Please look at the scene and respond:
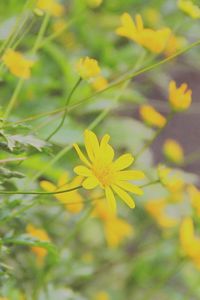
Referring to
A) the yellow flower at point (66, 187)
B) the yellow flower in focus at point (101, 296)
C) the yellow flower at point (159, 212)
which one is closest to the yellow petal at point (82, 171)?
the yellow flower at point (66, 187)

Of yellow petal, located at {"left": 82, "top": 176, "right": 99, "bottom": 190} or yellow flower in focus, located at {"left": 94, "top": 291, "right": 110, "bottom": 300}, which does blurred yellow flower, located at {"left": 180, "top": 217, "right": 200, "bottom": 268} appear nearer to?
yellow flower in focus, located at {"left": 94, "top": 291, "right": 110, "bottom": 300}

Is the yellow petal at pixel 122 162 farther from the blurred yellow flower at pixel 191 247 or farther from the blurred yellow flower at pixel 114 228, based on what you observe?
the blurred yellow flower at pixel 114 228

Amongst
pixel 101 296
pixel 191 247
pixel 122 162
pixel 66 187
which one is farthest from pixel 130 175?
pixel 101 296

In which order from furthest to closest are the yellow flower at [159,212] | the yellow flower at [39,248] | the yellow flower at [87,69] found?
the yellow flower at [159,212]
the yellow flower at [39,248]
the yellow flower at [87,69]

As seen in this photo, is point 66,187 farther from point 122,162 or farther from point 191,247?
point 191,247

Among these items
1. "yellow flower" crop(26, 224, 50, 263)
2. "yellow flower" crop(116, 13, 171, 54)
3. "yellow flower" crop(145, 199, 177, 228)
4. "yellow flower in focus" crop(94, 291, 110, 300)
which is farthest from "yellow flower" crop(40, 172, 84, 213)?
"yellow flower" crop(145, 199, 177, 228)

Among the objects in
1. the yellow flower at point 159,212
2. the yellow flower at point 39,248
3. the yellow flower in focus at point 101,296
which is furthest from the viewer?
the yellow flower at point 159,212
